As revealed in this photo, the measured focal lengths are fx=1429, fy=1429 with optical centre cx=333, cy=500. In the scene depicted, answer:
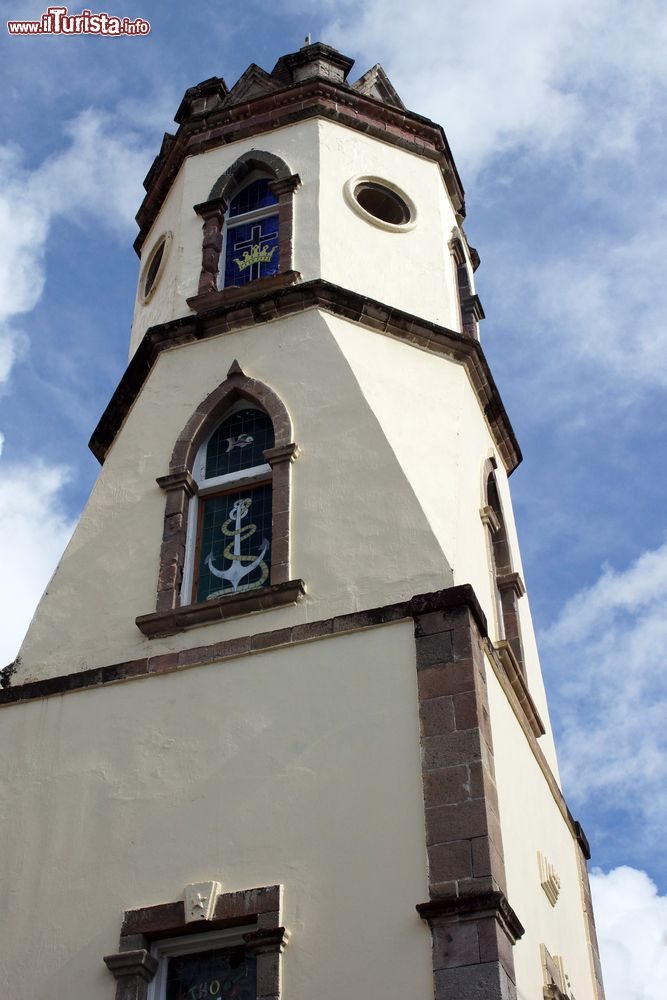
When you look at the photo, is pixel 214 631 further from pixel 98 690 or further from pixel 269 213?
pixel 269 213

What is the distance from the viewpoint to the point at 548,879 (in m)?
12.8

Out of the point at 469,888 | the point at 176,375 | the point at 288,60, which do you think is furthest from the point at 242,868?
the point at 288,60

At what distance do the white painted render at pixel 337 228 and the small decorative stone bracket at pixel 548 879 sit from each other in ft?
20.9

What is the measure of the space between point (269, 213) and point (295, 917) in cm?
950

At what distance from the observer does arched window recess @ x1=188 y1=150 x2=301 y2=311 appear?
16.5 meters

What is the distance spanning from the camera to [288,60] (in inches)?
754

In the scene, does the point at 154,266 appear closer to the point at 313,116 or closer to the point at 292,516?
the point at 313,116

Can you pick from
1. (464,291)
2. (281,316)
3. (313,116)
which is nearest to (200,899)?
(281,316)

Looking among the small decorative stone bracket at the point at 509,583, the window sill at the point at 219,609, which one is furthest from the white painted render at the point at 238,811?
the small decorative stone bracket at the point at 509,583

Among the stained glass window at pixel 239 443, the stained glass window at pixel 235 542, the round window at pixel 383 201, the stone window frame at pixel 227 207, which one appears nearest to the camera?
the stained glass window at pixel 235 542

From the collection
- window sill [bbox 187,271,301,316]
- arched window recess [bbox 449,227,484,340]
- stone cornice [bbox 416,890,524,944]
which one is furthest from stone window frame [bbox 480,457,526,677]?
stone cornice [bbox 416,890,524,944]

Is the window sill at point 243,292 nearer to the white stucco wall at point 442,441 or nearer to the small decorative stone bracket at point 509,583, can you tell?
the white stucco wall at point 442,441

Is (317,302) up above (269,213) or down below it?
below

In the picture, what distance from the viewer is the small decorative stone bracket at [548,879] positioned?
1273cm
